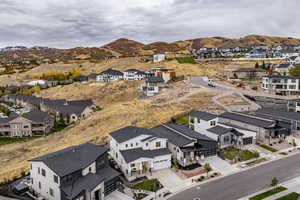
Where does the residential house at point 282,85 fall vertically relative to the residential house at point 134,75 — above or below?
below

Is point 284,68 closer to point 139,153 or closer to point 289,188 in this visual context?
point 289,188

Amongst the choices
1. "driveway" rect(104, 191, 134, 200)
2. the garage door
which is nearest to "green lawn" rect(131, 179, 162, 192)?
"driveway" rect(104, 191, 134, 200)

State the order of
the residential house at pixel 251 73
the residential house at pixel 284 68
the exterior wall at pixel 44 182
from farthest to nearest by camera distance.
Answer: the residential house at pixel 251 73, the residential house at pixel 284 68, the exterior wall at pixel 44 182

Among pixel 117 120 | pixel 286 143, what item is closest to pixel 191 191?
pixel 286 143

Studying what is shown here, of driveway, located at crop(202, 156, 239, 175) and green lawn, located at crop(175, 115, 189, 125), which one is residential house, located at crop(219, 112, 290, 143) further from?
green lawn, located at crop(175, 115, 189, 125)

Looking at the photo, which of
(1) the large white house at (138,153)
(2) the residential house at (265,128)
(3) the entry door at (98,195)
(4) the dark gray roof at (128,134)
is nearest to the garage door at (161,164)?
(1) the large white house at (138,153)

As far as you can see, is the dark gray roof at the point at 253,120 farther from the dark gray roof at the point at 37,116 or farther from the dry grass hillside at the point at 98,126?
the dark gray roof at the point at 37,116

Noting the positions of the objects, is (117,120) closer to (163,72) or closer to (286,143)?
(286,143)
